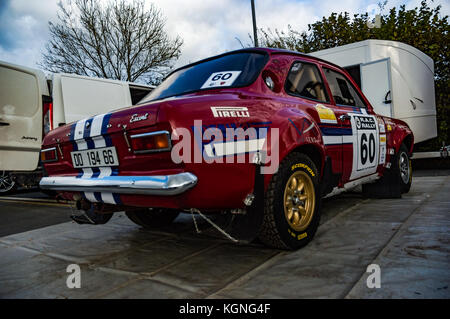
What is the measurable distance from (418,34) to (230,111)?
9.45 metres

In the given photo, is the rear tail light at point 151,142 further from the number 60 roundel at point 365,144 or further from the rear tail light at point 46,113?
the rear tail light at point 46,113

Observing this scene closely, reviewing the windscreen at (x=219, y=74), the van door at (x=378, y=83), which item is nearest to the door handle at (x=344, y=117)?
the windscreen at (x=219, y=74)

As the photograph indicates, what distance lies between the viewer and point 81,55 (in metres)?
16.9

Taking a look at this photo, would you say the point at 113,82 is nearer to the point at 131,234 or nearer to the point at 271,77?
the point at 131,234

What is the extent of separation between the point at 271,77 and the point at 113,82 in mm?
5398

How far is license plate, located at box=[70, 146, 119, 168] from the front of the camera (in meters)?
2.29

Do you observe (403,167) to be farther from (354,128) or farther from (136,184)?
(136,184)

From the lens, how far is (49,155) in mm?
2846

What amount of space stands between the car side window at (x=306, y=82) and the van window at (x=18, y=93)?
531cm

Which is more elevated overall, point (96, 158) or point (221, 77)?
point (221, 77)

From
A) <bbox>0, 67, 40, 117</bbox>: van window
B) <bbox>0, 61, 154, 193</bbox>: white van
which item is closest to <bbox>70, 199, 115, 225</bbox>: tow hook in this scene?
<bbox>0, 61, 154, 193</bbox>: white van

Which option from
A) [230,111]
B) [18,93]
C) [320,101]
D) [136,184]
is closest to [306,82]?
[320,101]

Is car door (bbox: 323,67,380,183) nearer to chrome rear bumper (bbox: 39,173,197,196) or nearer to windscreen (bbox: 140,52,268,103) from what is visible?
windscreen (bbox: 140,52,268,103)
